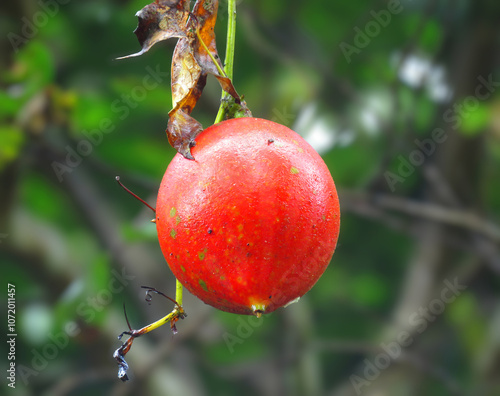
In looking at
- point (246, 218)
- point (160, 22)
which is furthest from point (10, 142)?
point (246, 218)

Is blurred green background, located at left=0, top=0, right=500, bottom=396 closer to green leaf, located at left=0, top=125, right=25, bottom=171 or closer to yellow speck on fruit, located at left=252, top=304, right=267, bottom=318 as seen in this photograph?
green leaf, located at left=0, top=125, right=25, bottom=171

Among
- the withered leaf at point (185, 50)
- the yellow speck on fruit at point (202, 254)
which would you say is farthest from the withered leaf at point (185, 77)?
the yellow speck on fruit at point (202, 254)

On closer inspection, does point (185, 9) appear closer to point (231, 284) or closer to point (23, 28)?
point (231, 284)

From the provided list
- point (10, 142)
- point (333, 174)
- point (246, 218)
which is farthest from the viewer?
point (333, 174)

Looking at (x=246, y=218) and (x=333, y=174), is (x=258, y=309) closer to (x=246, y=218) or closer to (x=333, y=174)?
(x=246, y=218)

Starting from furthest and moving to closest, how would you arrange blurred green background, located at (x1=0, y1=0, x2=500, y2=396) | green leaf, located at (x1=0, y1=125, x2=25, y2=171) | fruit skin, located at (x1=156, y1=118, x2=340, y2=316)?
blurred green background, located at (x1=0, y1=0, x2=500, y2=396), green leaf, located at (x1=0, y1=125, x2=25, y2=171), fruit skin, located at (x1=156, y1=118, x2=340, y2=316)

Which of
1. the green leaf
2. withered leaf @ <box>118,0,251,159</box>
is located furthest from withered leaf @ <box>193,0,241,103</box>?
the green leaf
